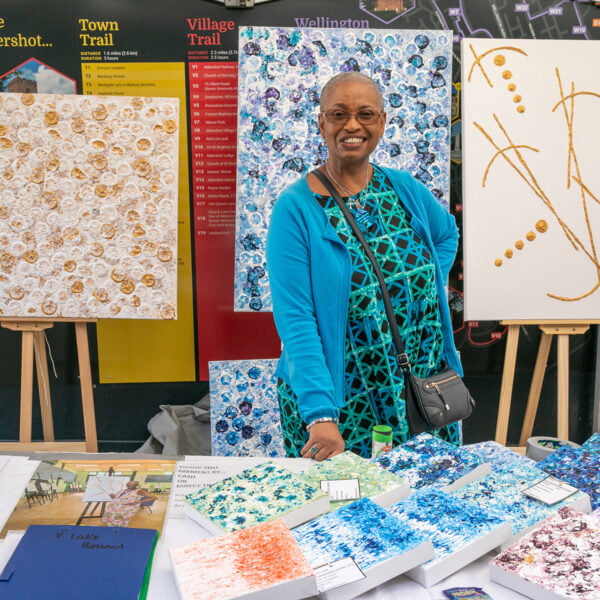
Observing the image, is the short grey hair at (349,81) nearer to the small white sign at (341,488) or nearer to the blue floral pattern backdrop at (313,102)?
the small white sign at (341,488)

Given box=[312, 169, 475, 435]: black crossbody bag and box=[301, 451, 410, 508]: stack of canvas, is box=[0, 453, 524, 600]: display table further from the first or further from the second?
box=[312, 169, 475, 435]: black crossbody bag

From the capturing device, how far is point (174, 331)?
3.35 metres

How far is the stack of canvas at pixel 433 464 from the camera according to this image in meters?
1.25

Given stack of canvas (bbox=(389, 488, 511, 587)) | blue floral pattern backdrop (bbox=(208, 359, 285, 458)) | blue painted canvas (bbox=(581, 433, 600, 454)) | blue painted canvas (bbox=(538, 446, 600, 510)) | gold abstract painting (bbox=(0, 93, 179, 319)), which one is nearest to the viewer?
stack of canvas (bbox=(389, 488, 511, 587))

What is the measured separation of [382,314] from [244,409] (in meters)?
1.60

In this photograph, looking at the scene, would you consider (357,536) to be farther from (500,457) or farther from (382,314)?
(382,314)

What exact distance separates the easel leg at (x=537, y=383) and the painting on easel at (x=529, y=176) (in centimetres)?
18

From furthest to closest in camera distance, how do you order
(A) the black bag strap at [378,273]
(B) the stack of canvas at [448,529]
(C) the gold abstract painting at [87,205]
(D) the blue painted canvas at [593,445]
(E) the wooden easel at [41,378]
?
(E) the wooden easel at [41,378] → (C) the gold abstract painting at [87,205] → (A) the black bag strap at [378,273] → (D) the blue painted canvas at [593,445] → (B) the stack of canvas at [448,529]

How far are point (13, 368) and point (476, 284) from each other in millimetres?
2483

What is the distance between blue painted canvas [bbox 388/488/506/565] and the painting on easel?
1.66m

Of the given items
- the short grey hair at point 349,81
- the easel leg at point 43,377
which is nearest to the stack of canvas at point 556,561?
the short grey hair at point 349,81

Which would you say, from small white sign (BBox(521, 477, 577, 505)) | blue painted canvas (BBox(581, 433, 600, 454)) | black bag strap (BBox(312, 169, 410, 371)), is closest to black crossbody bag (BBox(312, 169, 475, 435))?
black bag strap (BBox(312, 169, 410, 371))

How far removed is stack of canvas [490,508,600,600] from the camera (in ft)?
3.01

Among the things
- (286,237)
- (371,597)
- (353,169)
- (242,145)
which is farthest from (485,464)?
(242,145)
